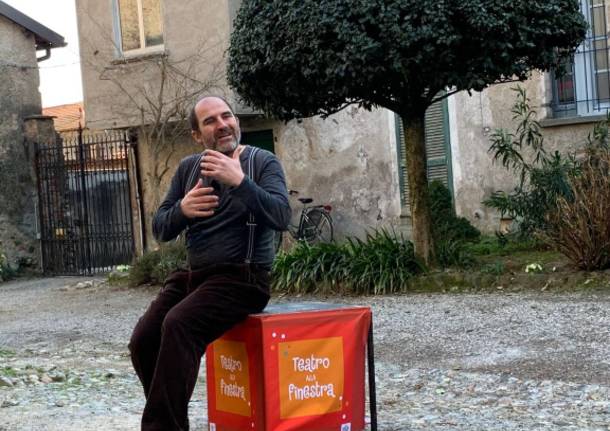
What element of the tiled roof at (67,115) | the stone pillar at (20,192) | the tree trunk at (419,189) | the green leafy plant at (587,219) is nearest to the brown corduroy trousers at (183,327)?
the green leafy plant at (587,219)

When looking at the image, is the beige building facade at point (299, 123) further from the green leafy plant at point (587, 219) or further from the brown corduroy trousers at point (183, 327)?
the brown corduroy trousers at point (183, 327)

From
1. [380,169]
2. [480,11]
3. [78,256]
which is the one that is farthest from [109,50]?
[480,11]

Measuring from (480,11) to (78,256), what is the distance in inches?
416

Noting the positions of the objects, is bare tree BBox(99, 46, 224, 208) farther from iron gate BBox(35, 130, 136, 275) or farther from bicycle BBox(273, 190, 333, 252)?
bicycle BBox(273, 190, 333, 252)

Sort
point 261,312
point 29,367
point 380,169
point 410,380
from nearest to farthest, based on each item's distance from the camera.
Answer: point 261,312
point 410,380
point 29,367
point 380,169

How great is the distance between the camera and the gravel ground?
5355mm

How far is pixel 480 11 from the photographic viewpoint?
8.86m

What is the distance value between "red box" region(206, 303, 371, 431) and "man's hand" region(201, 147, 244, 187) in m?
0.62

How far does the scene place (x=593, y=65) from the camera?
13.0 metres

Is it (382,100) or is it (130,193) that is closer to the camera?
(382,100)

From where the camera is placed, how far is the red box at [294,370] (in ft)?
13.9

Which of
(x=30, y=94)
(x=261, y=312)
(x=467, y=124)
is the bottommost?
(x=261, y=312)

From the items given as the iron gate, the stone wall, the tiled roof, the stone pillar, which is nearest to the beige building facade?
the iron gate

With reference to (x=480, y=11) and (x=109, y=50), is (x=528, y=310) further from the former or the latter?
(x=109, y=50)
